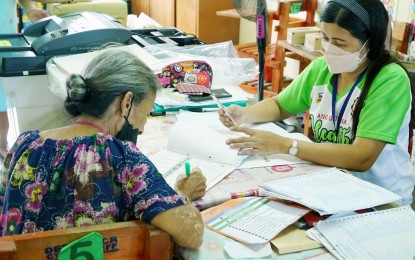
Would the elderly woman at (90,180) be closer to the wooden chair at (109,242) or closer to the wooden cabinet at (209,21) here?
the wooden chair at (109,242)

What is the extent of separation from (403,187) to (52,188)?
118 cm

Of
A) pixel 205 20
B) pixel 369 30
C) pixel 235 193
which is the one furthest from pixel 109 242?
pixel 205 20

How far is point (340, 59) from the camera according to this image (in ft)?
5.25

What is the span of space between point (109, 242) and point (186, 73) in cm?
119

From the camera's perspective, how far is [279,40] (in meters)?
3.49

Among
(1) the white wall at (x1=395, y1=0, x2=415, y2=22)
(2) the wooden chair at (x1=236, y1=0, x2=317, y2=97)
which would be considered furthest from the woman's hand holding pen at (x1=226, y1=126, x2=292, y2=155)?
(2) the wooden chair at (x1=236, y1=0, x2=317, y2=97)

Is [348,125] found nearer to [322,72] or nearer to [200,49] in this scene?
[322,72]

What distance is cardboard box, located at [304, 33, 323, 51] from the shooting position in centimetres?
307

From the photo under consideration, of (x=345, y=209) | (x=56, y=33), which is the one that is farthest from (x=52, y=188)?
(x=56, y=33)

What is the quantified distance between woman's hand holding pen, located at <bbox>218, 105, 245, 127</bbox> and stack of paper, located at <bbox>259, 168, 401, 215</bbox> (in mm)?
445

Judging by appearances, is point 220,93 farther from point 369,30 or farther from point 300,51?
point 300,51

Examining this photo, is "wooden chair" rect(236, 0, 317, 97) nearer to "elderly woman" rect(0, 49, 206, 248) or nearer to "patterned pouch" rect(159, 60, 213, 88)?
"patterned pouch" rect(159, 60, 213, 88)

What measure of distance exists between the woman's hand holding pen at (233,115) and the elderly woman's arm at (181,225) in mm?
724

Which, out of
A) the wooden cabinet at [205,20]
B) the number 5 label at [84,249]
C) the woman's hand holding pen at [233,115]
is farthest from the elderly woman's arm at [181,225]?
the wooden cabinet at [205,20]
